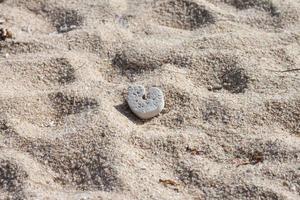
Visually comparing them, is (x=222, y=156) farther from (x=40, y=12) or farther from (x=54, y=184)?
(x=40, y=12)

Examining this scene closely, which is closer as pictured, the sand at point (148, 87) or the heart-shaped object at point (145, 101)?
the sand at point (148, 87)

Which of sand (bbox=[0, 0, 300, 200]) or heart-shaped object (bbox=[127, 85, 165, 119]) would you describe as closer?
sand (bbox=[0, 0, 300, 200])

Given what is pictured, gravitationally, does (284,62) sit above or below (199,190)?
above

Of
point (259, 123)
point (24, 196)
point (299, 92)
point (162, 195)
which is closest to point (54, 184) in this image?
point (24, 196)
